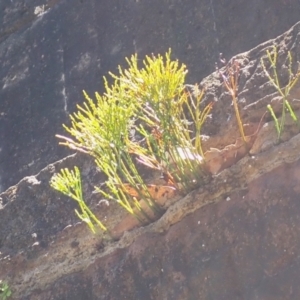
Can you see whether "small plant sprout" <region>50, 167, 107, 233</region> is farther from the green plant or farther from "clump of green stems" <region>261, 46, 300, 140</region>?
"clump of green stems" <region>261, 46, 300, 140</region>

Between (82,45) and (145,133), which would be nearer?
(145,133)

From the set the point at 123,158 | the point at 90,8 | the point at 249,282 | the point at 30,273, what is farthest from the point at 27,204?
the point at 90,8

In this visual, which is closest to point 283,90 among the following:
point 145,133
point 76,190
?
point 145,133

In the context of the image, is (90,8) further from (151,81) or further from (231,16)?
(151,81)

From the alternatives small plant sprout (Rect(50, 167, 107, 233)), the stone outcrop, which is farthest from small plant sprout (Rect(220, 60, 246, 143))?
small plant sprout (Rect(50, 167, 107, 233))

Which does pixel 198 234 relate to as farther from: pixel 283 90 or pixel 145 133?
pixel 283 90
